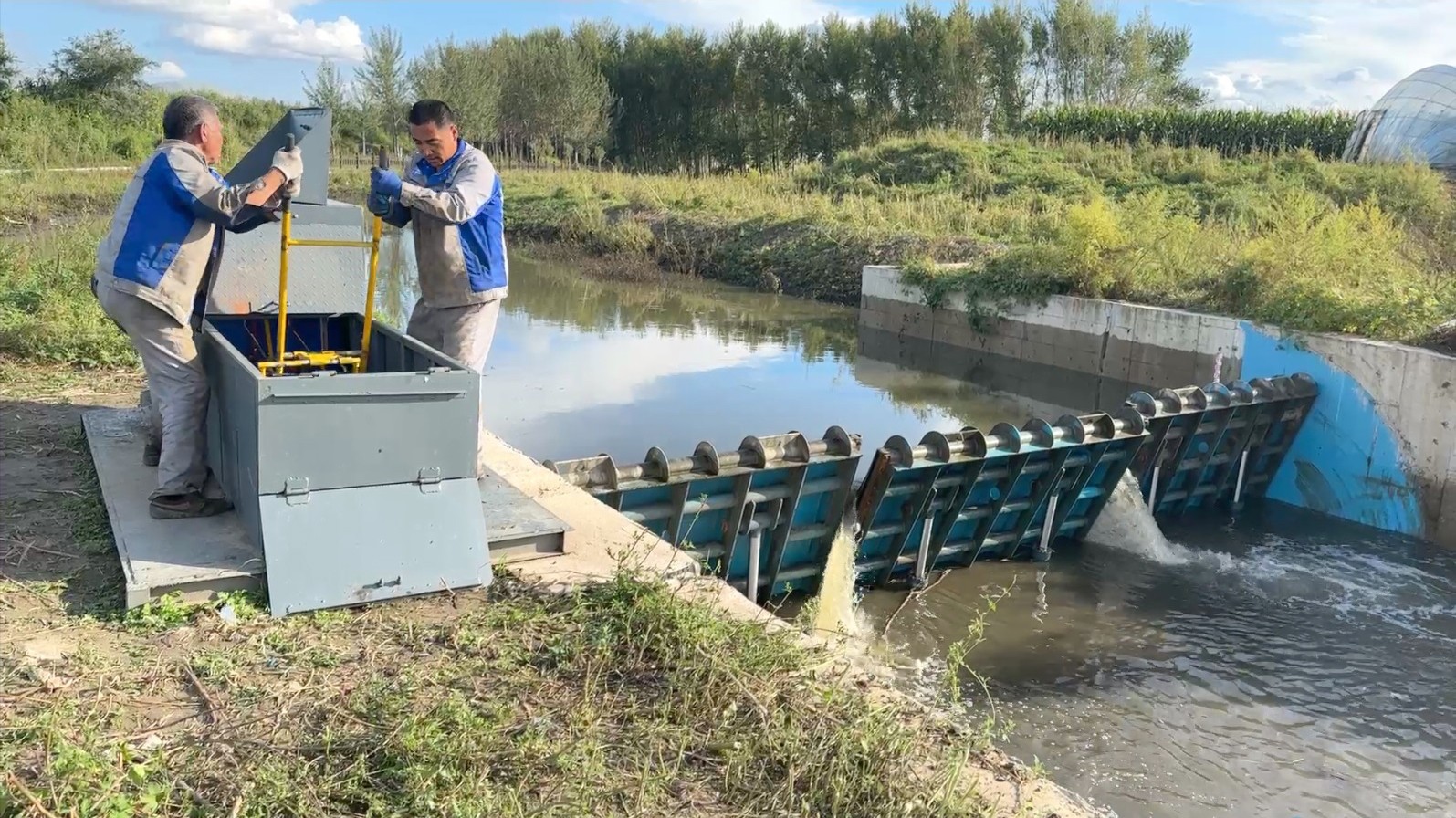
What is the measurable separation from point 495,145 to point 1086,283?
112 feet

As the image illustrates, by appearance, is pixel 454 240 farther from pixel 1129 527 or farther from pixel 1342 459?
pixel 1342 459

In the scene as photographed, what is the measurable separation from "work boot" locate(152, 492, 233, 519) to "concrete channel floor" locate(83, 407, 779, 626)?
35 millimetres

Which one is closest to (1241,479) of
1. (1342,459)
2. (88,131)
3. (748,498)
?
(1342,459)

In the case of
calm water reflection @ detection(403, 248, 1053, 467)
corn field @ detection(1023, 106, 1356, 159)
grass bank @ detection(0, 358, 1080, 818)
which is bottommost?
calm water reflection @ detection(403, 248, 1053, 467)

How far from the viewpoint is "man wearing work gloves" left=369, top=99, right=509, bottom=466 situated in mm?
4746

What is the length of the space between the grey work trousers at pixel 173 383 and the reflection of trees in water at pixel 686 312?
36.1ft

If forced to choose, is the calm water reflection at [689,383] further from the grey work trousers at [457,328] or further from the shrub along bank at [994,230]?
the grey work trousers at [457,328]

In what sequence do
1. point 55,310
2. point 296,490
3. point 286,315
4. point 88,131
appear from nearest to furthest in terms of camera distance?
1. point 296,490
2. point 286,315
3. point 55,310
4. point 88,131

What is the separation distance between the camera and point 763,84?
4372cm

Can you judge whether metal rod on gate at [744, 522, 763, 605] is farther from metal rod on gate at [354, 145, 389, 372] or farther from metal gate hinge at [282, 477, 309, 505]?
metal gate hinge at [282, 477, 309, 505]

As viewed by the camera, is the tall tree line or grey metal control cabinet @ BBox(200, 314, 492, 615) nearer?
grey metal control cabinet @ BBox(200, 314, 492, 615)

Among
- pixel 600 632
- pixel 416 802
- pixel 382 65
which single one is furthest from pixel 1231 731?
pixel 382 65

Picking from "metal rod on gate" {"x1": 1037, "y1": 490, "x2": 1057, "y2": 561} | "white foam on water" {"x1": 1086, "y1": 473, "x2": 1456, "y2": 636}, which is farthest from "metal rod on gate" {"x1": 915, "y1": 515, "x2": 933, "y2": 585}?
"white foam on water" {"x1": 1086, "y1": 473, "x2": 1456, "y2": 636}

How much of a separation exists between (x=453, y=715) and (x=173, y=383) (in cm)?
238
